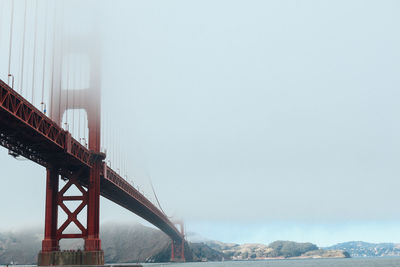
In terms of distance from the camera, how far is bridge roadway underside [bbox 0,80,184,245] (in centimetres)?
2692

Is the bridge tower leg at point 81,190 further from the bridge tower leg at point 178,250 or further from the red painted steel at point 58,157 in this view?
the bridge tower leg at point 178,250

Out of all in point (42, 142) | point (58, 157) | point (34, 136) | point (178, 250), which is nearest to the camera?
point (34, 136)

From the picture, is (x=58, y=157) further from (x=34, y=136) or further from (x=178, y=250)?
(x=178, y=250)

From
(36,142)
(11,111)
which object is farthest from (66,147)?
(11,111)

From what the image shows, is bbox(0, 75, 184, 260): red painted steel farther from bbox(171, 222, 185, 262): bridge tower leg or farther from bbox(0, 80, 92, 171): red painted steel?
bbox(171, 222, 185, 262): bridge tower leg

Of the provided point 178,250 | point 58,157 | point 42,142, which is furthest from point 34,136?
point 178,250

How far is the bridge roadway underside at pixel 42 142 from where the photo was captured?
26922mm

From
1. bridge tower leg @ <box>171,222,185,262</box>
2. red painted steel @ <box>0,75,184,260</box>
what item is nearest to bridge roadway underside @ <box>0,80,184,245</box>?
red painted steel @ <box>0,75,184,260</box>

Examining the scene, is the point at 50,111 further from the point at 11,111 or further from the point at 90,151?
the point at 11,111

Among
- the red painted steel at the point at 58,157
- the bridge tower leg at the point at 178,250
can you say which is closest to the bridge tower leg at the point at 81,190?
the red painted steel at the point at 58,157

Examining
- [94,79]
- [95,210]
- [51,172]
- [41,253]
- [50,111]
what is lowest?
[41,253]

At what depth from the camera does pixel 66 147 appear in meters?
36.0

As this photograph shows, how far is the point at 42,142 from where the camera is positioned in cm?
3291

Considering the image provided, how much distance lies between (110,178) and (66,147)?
12.0m
